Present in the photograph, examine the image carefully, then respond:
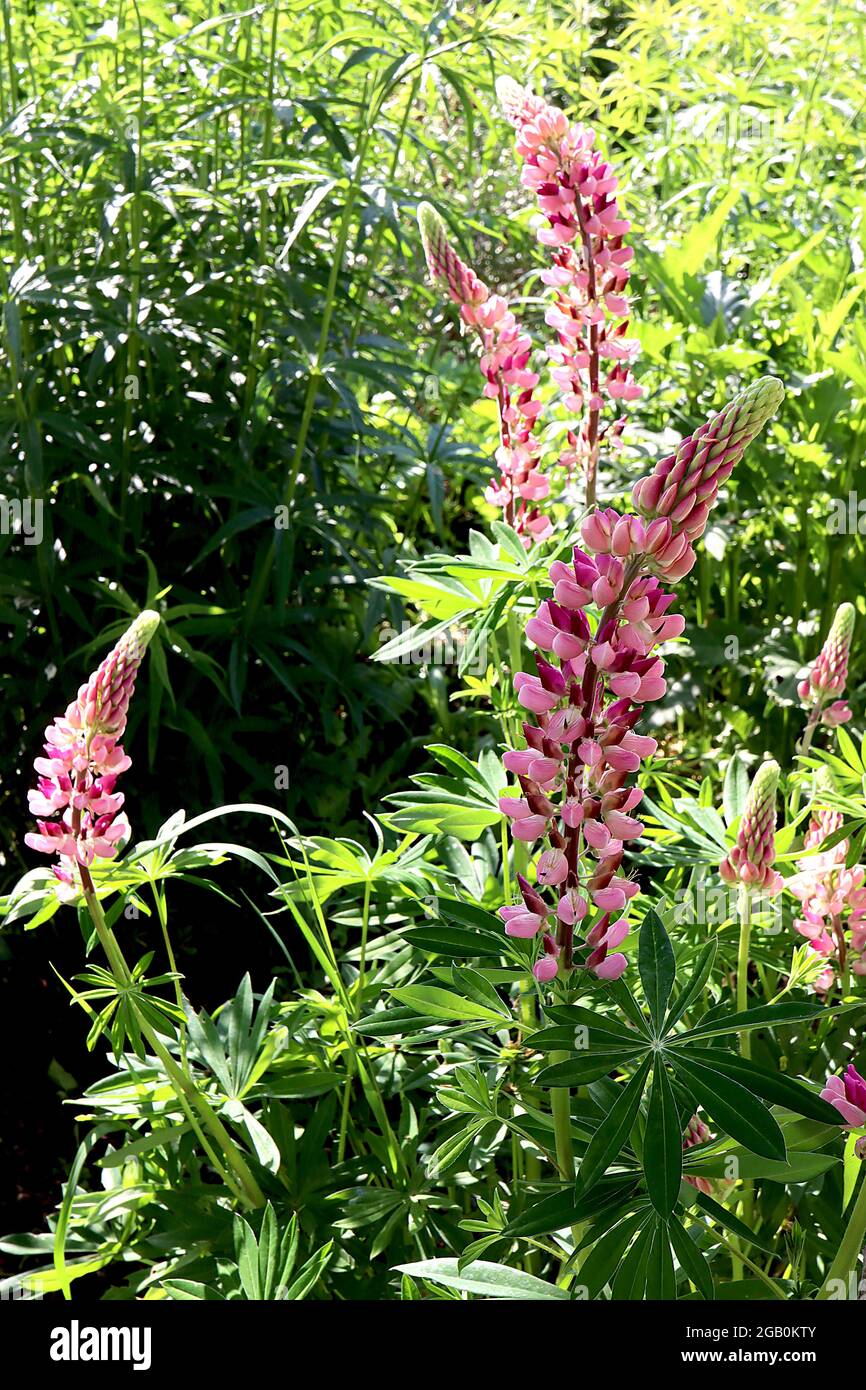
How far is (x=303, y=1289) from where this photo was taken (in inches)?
48.0

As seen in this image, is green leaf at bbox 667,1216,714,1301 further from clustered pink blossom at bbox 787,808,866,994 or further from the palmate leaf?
clustered pink blossom at bbox 787,808,866,994

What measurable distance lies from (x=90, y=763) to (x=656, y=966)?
25.6 inches

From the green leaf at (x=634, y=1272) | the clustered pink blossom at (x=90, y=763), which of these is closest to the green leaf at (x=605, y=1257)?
the green leaf at (x=634, y=1272)

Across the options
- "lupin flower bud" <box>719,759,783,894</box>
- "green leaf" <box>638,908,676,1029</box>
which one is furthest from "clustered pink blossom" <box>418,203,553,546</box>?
"green leaf" <box>638,908,676,1029</box>

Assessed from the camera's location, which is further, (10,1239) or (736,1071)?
(10,1239)

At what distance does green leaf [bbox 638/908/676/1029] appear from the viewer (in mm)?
1048

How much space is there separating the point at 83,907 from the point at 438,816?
17.9 inches

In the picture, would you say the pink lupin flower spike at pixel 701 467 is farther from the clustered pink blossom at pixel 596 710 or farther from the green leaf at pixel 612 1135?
the green leaf at pixel 612 1135


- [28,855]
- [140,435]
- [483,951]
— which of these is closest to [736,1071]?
[483,951]

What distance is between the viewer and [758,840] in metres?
1.39

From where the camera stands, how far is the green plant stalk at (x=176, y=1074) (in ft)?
4.28

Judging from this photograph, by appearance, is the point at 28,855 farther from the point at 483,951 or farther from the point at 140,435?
the point at 483,951

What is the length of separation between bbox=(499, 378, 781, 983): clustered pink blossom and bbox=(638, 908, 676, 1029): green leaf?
0.09 ft

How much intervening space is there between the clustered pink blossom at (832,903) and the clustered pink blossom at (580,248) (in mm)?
553
